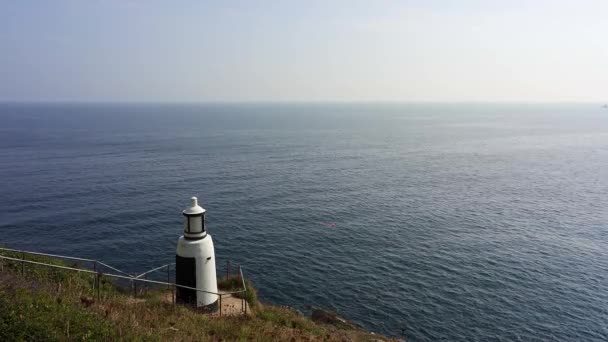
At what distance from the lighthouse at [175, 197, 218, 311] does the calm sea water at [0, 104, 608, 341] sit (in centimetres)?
1642

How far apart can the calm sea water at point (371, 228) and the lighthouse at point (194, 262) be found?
1642cm

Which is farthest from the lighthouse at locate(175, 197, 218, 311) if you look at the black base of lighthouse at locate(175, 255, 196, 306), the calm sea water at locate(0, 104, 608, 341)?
the calm sea water at locate(0, 104, 608, 341)

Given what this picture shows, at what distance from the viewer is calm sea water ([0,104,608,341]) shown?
3594cm

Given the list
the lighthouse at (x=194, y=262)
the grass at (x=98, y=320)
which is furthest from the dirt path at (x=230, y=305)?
the lighthouse at (x=194, y=262)

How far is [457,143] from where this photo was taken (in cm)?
14612

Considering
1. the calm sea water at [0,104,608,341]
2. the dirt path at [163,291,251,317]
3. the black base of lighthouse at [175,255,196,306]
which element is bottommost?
the calm sea water at [0,104,608,341]

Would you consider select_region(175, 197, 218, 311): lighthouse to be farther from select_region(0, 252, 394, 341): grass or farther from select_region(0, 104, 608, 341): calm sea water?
select_region(0, 104, 608, 341): calm sea water

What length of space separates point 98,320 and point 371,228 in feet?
141

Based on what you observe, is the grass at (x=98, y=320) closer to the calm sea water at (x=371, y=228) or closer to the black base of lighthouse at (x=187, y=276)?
the black base of lighthouse at (x=187, y=276)

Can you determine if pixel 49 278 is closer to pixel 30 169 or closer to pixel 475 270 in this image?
pixel 475 270

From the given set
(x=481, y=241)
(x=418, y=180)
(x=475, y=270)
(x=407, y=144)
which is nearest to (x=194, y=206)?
(x=475, y=270)

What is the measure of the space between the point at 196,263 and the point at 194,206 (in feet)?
8.87

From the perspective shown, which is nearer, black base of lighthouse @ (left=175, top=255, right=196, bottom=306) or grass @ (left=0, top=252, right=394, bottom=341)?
grass @ (left=0, top=252, right=394, bottom=341)

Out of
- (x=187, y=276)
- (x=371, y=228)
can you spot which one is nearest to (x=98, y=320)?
(x=187, y=276)
